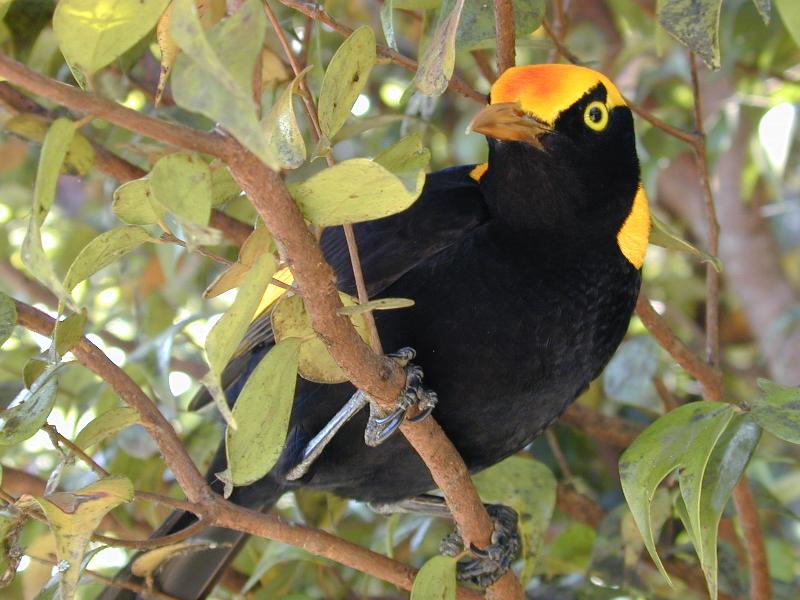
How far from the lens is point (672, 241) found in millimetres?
2117

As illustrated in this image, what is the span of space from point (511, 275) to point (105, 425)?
2.76ft

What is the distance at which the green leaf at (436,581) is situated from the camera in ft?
5.95

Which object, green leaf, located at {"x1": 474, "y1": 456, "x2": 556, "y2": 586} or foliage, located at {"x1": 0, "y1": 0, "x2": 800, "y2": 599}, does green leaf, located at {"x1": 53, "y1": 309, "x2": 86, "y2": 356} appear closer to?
foliage, located at {"x1": 0, "y1": 0, "x2": 800, "y2": 599}

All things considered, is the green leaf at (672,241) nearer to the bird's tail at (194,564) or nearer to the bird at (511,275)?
the bird at (511,275)

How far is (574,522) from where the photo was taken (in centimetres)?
297

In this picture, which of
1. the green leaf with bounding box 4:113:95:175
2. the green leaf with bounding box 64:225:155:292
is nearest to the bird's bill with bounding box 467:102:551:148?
the green leaf with bounding box 64:225:155:292

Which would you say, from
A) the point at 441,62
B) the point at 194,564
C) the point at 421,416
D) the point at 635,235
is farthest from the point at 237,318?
the point at 194,564

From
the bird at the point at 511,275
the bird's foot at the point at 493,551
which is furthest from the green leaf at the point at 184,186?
the bird's foot at the point at 493,551

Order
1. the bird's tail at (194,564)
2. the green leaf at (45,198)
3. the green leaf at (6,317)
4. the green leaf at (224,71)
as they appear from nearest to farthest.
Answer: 1. the green leaf at (224,71)
2. the green leaf at (45,198)
3. the green leaf at (6,317)
4. the bird's tail at (194,564)

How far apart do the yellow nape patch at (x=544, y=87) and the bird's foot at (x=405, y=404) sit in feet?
1.69

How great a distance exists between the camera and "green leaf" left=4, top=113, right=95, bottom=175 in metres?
2.19

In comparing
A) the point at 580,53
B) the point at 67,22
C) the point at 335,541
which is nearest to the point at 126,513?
the point at 335,541

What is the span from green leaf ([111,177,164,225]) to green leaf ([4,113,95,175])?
862mm

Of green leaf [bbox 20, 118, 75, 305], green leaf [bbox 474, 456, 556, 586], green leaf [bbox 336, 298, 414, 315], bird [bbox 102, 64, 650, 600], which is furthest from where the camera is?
green leaf [bbox 474, 456, 556, 586]
